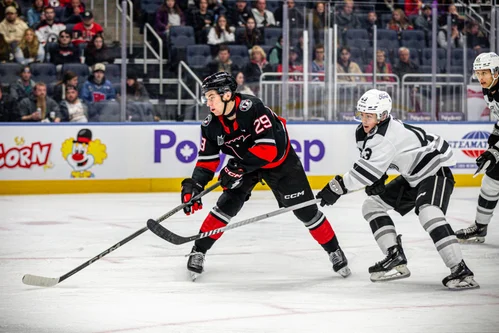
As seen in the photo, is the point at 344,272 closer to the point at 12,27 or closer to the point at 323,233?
the point at 323,233

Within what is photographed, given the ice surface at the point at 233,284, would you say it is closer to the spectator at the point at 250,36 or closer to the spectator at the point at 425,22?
the spectator at the point at 250,36

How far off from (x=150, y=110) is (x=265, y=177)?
17.7 ft

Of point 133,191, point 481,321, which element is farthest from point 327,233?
point 133,191

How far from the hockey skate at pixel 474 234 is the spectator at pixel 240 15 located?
5.51 meters

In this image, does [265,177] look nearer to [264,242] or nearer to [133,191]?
[264,242]

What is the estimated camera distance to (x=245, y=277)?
18.2 ft

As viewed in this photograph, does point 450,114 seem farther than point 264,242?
Yes

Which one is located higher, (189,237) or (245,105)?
(245,105)

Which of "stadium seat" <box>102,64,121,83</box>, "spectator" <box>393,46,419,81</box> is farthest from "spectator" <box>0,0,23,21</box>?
"spectator" <box>393,46,419,81</box>

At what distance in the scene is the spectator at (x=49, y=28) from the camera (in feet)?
36.7

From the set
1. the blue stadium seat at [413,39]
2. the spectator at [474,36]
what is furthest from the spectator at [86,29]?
the spectator at [474,36]

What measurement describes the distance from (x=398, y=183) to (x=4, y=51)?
6462 mm

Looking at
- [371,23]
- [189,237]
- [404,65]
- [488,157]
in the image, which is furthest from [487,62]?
[404,65]

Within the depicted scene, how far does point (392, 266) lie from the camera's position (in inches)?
208
